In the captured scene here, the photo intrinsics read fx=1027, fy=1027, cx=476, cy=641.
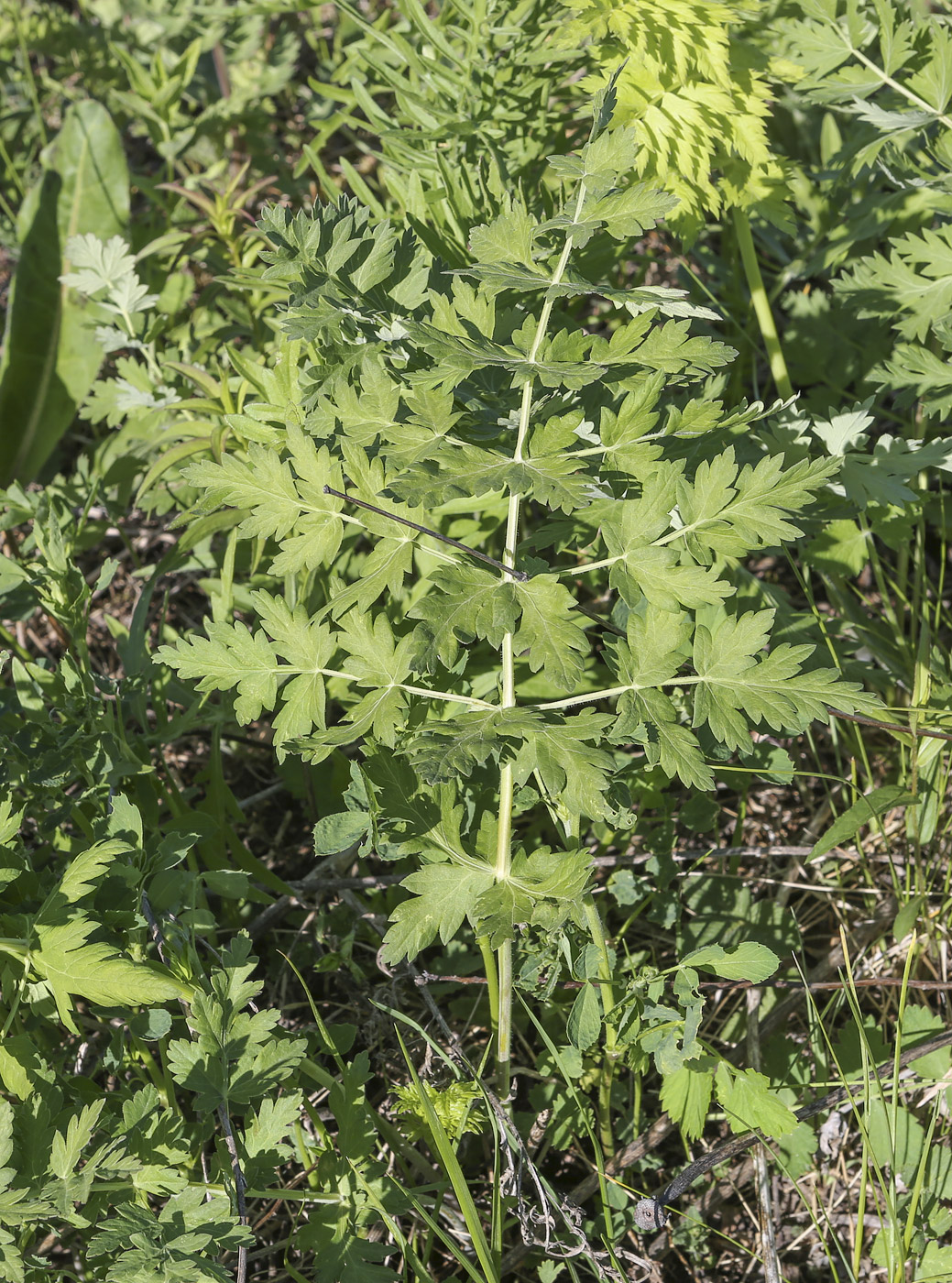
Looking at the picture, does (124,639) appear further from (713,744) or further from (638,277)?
(638,277)

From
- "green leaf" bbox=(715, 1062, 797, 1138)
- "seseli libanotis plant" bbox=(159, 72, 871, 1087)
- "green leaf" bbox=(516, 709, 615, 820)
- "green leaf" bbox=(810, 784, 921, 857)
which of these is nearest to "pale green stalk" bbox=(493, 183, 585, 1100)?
"seseli libanotis plant" bbox=(159, 72, 871, 1087)

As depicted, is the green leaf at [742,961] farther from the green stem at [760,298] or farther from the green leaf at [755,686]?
the green stem at [760,298]

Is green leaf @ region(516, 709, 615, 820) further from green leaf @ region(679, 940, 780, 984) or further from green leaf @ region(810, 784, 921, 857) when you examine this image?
green leaf @ region(810, 784, 921, 857)

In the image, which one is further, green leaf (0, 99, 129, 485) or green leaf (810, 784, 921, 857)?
green leaf (0, 99, 129, 485)

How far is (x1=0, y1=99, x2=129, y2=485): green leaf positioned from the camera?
3148 mm

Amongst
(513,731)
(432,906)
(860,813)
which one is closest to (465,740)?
(513,731)

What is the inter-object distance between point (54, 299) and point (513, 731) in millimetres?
2558

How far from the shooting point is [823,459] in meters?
1.59

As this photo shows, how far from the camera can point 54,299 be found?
324 centimetres

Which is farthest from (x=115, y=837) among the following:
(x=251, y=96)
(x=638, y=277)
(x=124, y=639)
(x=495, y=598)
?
(x=251, y=96)

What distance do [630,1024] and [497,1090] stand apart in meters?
0.28

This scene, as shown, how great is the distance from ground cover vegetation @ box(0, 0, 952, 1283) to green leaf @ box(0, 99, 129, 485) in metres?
0.38

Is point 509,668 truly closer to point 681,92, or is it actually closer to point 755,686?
point 755,686

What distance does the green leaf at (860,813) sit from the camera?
196 centimetres
